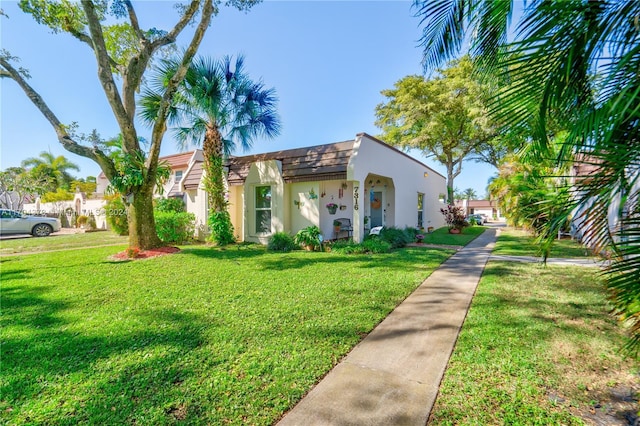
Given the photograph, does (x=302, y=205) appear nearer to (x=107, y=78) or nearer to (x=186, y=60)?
(x=186, y=60)

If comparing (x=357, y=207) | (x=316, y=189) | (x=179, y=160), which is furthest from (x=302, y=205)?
(x=179, y=160)

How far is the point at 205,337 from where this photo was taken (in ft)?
11.4

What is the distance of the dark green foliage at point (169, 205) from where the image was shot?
48.0 ft

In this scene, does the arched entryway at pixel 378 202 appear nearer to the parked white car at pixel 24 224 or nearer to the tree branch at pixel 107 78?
the tree branch at pixel 107 78

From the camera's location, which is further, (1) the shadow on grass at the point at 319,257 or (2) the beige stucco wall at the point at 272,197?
(2) the beige stucco wall at the point at 272,197

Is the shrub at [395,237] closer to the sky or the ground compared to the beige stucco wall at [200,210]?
closer to the ground

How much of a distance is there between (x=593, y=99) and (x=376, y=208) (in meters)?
12.0

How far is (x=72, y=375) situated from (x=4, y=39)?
12419mm

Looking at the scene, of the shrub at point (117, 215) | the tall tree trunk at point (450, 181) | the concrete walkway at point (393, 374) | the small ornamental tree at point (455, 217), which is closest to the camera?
the concrete walkway at point (393, 374)

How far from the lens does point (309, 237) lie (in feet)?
33.2

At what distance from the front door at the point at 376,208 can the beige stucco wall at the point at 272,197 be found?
5.04 m

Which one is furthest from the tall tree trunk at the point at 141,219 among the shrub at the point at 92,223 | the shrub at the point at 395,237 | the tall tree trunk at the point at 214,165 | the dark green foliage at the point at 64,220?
the dark green foliage at the point at 64,220

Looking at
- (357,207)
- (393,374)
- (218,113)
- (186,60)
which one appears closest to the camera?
(393,374)

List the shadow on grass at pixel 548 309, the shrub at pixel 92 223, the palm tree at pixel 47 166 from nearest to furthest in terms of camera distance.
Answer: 1. the shadow on grass at pixel 548 309
2. the shrub at pixel 92 223
3. the palm tree at pixel 47 166
